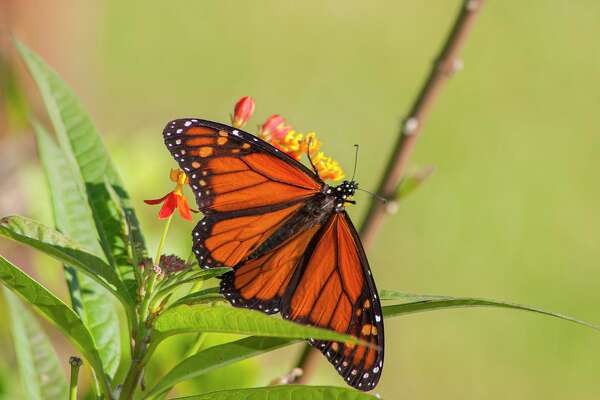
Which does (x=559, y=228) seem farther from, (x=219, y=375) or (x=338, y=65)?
(x=219, y=375)

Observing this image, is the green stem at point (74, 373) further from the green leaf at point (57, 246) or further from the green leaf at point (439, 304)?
the green leaf at point (439, 304)

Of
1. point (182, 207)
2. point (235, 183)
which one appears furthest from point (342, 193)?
point (182, 207)

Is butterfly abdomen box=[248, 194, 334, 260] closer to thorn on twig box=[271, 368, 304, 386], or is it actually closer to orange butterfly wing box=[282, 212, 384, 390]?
orange butterfly wing box=[282, 212, 384, 390]

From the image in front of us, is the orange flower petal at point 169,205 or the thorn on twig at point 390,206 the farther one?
the thorn on twig at point 390,206

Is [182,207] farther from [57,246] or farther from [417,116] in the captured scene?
[417,116]

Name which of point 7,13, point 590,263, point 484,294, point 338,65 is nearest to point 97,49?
point 338,65

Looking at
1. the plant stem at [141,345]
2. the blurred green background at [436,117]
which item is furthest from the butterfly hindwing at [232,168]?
the blurred green background at [436,117]

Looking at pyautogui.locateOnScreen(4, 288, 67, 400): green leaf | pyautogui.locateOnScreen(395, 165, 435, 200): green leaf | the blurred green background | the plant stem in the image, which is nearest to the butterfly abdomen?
pyautogui.locateOnScreen(395, 165, 435, 200): green leaf
